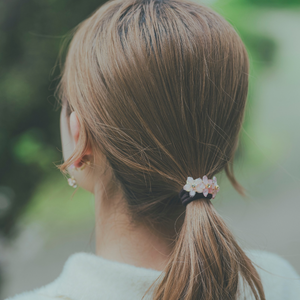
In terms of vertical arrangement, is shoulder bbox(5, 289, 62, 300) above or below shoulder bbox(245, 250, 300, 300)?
below

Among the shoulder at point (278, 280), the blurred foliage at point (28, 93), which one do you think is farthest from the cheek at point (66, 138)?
the shoulder at point (278, 280)

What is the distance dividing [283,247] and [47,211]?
133 centimetres

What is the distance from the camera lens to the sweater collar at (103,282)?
0.62 meters

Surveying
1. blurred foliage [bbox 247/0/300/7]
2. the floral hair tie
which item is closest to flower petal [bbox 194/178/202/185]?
the floral hair tie

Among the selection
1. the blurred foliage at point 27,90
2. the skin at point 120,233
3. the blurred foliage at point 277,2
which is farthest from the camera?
the blurred foliage at point 277,2

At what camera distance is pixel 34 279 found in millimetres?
1433

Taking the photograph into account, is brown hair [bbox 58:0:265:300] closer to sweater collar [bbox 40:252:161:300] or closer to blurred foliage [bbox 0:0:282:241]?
sweater collar [bbox 40:252:161:300]

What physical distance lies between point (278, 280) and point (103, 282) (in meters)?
0.50

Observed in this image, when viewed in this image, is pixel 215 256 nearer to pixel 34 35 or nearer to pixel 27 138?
pixel 27 138

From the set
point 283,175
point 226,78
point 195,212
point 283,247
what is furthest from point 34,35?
point 283,247

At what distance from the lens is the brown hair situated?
0.56 metres

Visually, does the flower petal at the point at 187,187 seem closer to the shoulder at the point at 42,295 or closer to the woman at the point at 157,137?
the woman at the point at 157,137

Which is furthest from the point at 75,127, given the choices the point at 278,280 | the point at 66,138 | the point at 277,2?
the point at 277,2

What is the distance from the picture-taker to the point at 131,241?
0.69m
